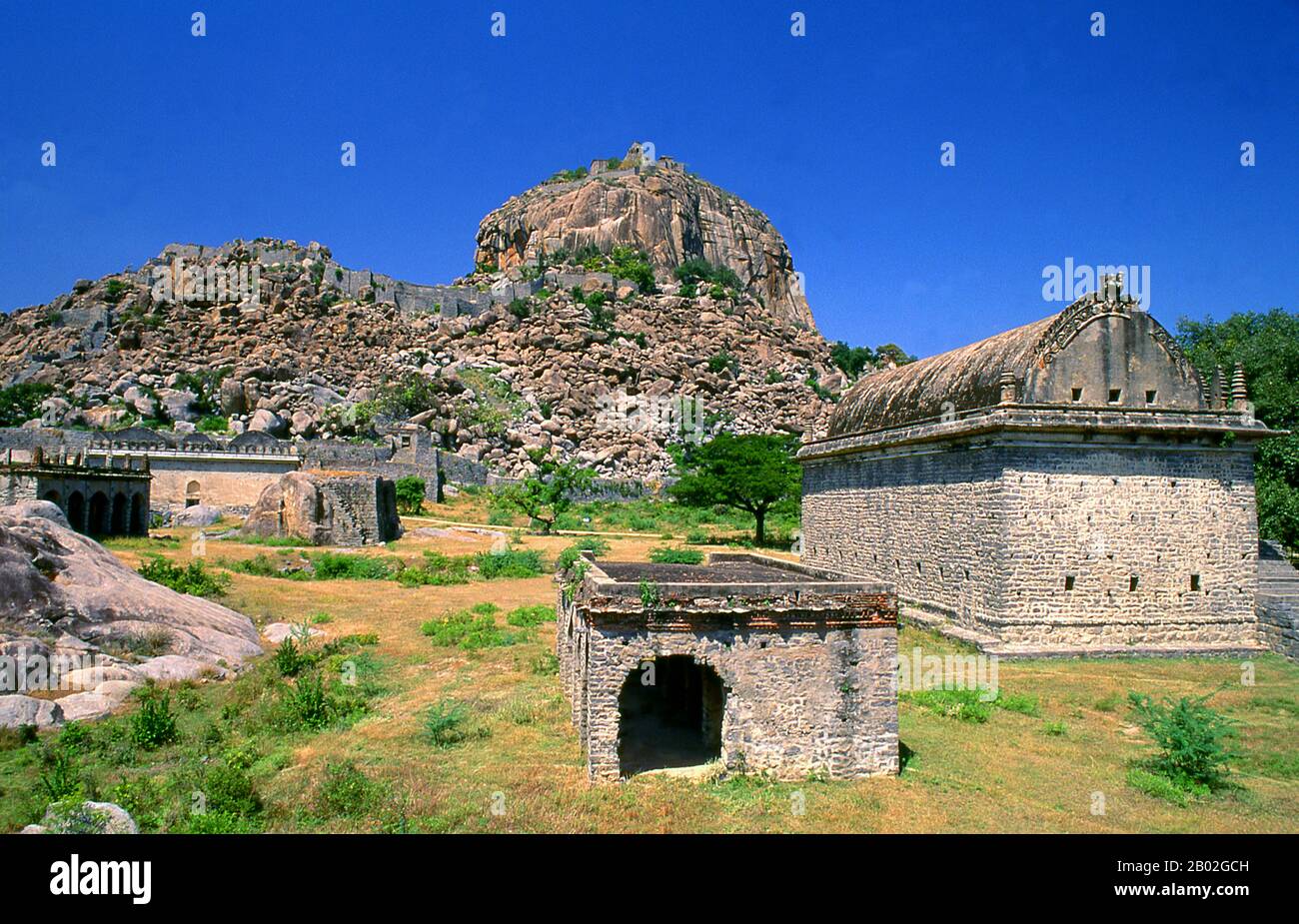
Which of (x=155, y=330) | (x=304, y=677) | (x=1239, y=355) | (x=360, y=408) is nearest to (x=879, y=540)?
(x=304, y=677)

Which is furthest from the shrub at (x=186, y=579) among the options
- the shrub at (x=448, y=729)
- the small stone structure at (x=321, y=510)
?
the shrub at (x=448, y=729)

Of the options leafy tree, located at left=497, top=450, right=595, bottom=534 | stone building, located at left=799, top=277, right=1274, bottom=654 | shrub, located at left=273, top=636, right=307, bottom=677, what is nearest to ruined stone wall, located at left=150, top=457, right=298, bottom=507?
leafy tree, located at left=497, top=450, right=595, bottom=534

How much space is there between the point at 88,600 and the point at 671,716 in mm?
11241

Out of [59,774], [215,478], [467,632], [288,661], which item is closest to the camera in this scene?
[59,774]

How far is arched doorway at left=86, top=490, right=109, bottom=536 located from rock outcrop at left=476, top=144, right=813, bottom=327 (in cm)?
6766

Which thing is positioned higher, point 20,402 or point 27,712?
point 20,402

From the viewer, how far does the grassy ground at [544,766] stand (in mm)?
8438

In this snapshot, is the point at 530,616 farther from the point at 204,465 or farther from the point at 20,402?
the point at 20,402

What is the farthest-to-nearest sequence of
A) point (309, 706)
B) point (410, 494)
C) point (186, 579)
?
point (410, 494), point (186, 579), point (309, 706)

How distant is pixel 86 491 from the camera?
1133 inches

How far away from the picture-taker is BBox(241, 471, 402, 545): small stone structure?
3191 centimetres

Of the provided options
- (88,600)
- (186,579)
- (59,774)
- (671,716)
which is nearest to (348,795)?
(59,774)

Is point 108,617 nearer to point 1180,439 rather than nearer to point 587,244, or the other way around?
point 1180,439

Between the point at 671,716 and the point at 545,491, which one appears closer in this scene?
the point at 671,716
